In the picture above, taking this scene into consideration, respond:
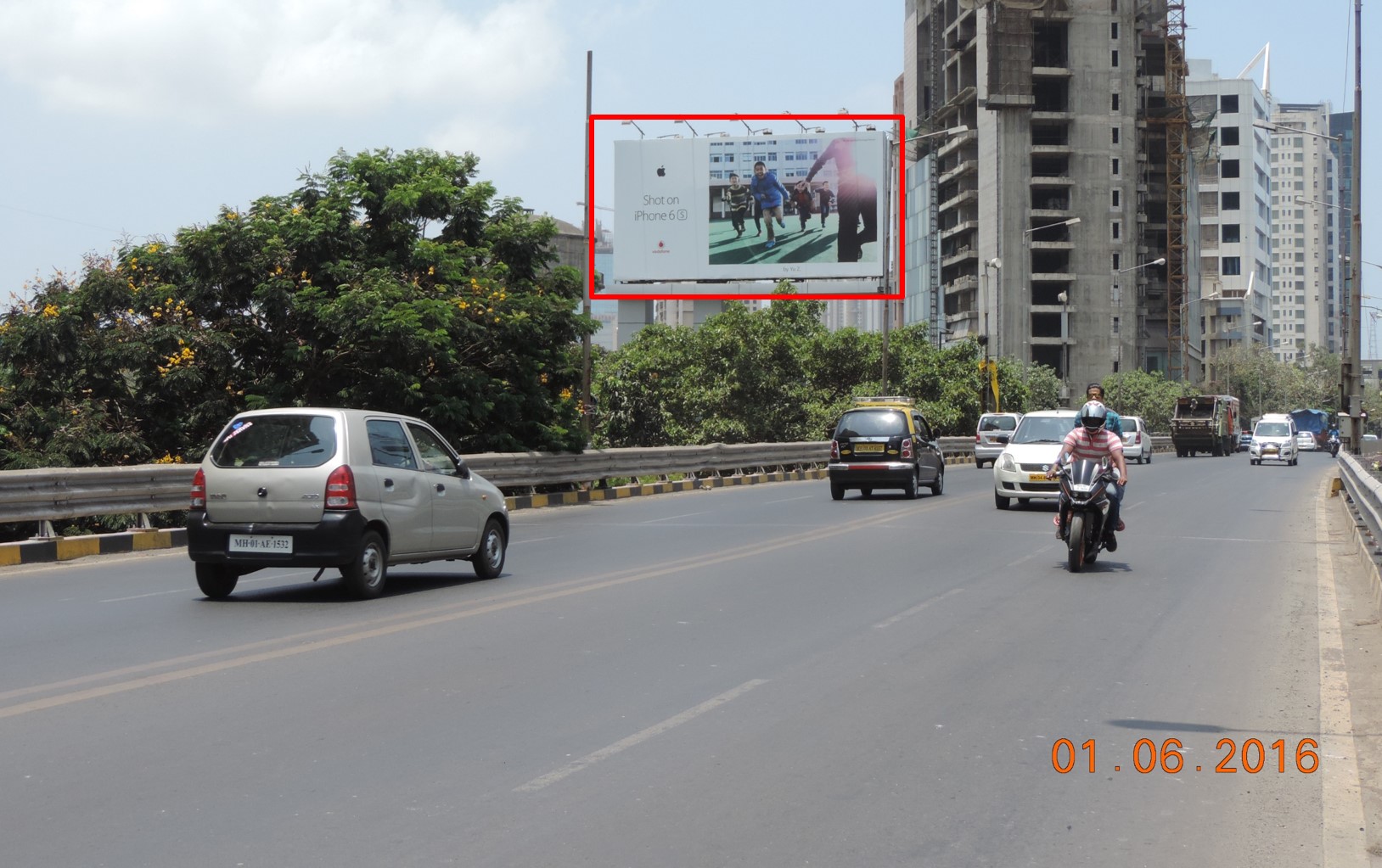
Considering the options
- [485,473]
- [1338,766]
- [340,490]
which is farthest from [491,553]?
[485,473]

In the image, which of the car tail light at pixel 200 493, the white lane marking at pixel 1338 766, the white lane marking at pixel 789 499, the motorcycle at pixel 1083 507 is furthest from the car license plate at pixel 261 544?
the white lane marking at pixel 789 499

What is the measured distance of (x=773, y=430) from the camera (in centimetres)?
5072

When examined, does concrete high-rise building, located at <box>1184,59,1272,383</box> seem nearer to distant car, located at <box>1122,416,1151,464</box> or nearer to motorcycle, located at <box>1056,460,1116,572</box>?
distant car, located at <box>1122,416,1151,464</box>

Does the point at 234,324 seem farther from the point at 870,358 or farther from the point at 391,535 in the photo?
the point at 870,358

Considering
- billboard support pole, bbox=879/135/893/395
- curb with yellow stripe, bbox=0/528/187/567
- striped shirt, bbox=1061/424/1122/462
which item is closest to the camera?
striped shirt, bbox=1061/424/1122/462

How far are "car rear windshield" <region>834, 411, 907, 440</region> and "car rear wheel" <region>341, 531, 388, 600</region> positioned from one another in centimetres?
1650

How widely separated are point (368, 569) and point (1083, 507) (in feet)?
23.1

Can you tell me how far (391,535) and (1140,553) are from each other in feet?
29.3

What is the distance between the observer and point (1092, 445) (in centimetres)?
1447

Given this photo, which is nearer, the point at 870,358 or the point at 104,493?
the point at 104,493

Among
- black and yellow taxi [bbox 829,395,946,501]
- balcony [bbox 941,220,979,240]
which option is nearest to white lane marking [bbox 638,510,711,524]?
black and yellow taxi [bbox 829,395,946,501]

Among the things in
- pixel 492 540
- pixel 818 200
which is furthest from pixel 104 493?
pixel 818 200

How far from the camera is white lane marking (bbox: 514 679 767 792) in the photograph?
574cm

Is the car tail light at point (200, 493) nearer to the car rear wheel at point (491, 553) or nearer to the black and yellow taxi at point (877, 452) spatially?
the car rear wheel at point (491, 553)
